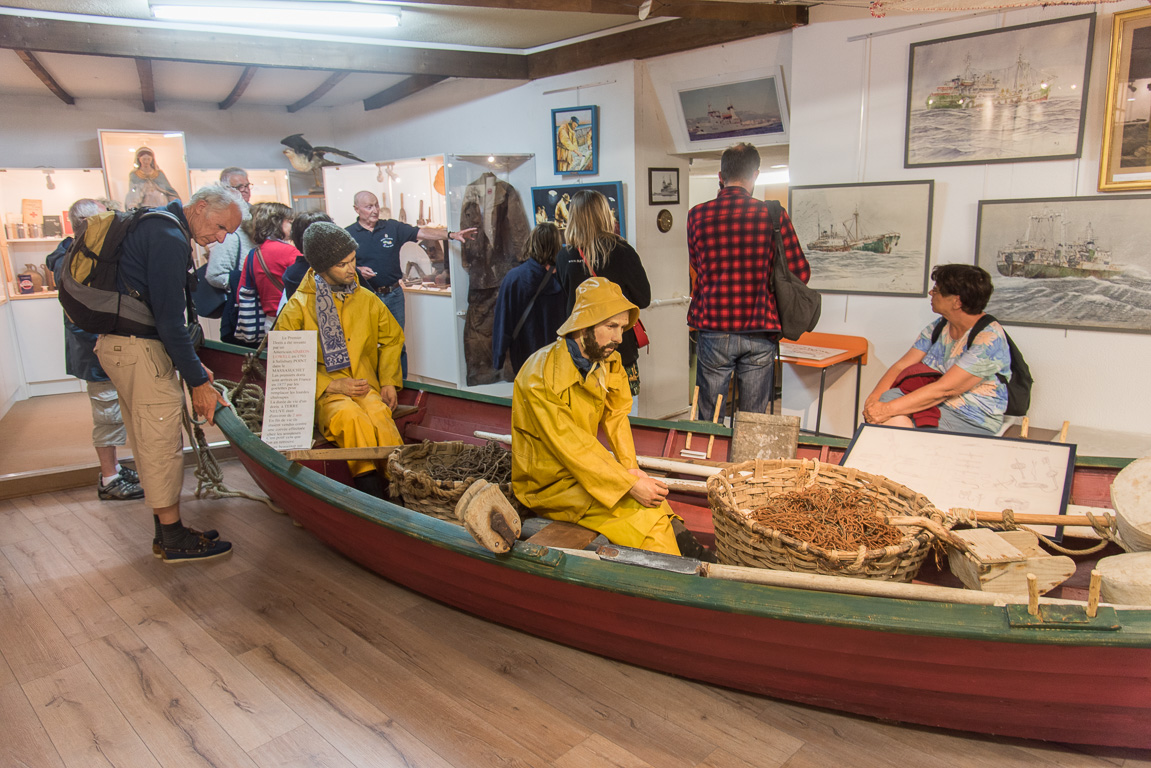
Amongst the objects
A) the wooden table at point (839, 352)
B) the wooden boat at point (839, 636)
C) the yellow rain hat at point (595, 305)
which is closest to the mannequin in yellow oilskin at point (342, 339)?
the wooden boat at point (839, 636)

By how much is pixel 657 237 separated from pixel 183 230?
159 inches

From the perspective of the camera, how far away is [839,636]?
2.13 m

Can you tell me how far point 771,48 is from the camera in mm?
5285

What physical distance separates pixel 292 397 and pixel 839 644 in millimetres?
2740

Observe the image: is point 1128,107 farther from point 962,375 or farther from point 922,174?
point 962,375

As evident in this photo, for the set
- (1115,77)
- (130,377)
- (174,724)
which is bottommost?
(174,724)

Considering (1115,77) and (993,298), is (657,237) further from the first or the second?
(1115,77)

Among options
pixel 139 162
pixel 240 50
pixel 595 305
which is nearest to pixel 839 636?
pixel 595 305

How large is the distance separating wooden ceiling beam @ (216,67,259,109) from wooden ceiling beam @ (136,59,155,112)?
2.76ft

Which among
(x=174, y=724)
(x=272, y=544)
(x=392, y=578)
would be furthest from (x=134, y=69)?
(x=174, y=724)

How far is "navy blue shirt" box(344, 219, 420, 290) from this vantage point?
615 cm

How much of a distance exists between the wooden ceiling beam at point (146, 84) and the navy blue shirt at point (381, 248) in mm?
2861

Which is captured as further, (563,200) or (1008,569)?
(563,200)

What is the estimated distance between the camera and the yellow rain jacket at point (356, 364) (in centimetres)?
384
